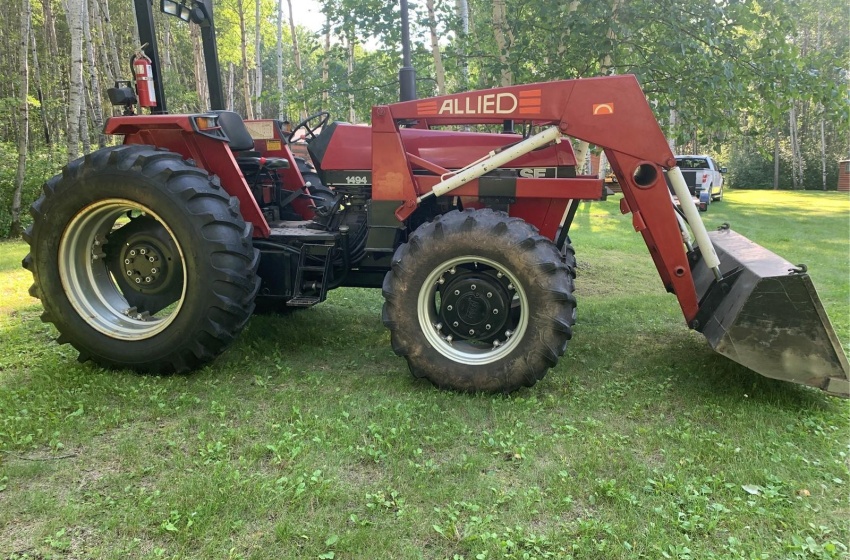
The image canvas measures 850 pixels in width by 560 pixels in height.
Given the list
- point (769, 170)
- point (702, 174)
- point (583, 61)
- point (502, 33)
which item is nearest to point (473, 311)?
point (583, 61)

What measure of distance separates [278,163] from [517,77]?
142 inches

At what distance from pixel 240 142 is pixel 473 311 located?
2225 millimetres

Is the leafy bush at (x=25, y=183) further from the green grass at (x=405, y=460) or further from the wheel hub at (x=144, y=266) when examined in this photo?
the wheel hub at (x=144, y=266)

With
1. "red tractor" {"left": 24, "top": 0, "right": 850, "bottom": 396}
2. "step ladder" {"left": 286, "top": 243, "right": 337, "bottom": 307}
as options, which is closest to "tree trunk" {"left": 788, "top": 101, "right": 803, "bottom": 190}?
"red tractor" {"left": 24, "top": 0, "right": 850, "bottom": 396}

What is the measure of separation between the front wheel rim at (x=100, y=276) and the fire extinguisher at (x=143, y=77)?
826 mm

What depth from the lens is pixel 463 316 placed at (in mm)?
3672

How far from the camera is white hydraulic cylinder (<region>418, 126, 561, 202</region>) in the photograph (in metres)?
3.64

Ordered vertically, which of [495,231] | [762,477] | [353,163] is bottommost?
[762,477]

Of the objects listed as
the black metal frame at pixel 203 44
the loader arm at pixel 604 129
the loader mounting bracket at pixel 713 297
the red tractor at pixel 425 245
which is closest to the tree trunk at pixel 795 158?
the red tractor at pixel 425 245

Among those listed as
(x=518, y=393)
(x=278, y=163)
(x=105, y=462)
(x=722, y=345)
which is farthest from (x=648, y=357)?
(x=105, y=462)

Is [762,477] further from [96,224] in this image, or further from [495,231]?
[96,224]

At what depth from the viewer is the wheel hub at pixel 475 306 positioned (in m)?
3.62

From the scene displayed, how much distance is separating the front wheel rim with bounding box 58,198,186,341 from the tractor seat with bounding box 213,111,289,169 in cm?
83

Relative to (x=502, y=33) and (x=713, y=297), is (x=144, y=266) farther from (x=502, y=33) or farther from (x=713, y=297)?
(x=502, y=33)
